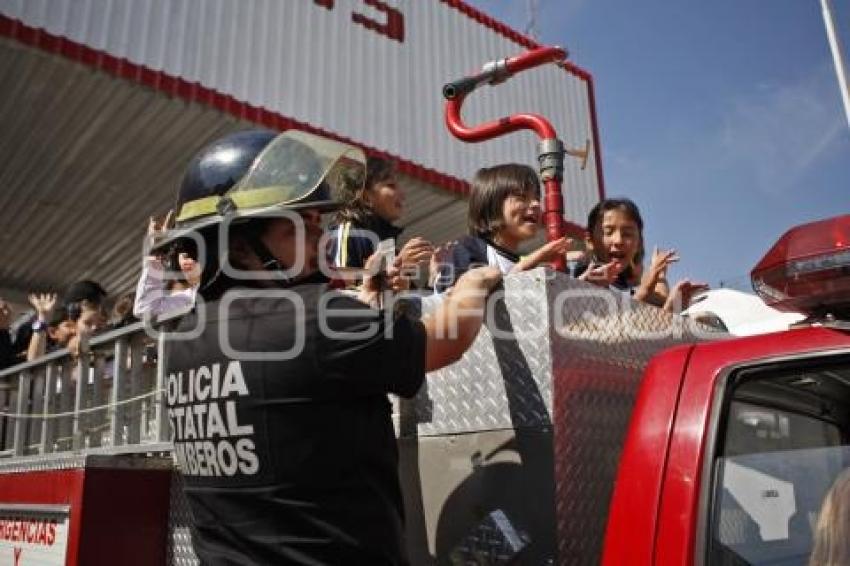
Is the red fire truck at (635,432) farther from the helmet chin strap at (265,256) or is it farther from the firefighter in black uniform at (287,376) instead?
the helmet chin strap at (265,256)

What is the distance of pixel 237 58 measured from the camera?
6574 mm

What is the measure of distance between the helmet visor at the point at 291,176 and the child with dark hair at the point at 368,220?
87 cm

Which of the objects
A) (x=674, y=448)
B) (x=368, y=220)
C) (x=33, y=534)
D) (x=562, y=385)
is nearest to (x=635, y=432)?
(x=674, y=448)

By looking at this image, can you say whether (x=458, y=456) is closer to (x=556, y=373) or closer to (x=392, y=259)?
(x=556, y=373)

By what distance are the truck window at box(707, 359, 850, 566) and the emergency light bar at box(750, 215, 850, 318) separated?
117mm

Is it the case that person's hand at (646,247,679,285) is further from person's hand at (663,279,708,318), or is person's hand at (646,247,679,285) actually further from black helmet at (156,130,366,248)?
black helmet at (156,130,366,248)

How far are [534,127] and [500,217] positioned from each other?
20.6 inches

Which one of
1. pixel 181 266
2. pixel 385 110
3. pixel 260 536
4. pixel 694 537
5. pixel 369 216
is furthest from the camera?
pixel 385 110

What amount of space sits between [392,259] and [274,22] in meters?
5.32

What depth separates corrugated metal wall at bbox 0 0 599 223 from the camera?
19.5 ft

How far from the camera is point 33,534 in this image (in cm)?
291

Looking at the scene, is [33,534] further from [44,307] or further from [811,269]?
[811,269]

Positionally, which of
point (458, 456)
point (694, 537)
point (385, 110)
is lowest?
point (694, 537)

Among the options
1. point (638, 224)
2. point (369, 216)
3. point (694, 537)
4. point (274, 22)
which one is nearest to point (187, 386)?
point (694, 537)
